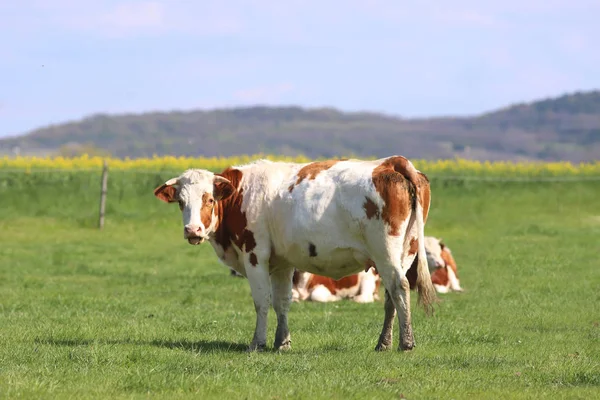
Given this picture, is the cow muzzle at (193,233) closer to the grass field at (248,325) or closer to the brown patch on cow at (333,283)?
the grass field at (248,325)

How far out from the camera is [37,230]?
32.1 metres

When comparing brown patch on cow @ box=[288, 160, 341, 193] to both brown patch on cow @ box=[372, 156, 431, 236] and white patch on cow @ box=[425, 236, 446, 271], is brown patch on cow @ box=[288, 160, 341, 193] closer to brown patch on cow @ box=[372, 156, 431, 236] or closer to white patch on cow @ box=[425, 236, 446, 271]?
brown patch on cow @ box=[372, 156, 431, 236]

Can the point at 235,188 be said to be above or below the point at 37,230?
above

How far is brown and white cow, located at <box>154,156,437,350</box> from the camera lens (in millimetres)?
11094

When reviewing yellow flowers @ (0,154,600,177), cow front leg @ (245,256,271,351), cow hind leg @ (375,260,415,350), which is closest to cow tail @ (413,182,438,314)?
cow hind leg @ (375,260,415,350)

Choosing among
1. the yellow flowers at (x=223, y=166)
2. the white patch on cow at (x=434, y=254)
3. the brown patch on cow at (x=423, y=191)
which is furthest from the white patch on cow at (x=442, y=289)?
the yellow flowers at (x=223, y=166)

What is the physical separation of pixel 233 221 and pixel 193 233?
671 millimetres

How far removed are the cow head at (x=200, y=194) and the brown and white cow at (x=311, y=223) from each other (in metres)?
0.01

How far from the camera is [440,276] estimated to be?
19.6m

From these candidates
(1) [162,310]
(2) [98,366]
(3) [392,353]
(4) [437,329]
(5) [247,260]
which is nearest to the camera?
(2) [98,366]

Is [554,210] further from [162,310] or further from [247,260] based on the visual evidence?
[247,260]

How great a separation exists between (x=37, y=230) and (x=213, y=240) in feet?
68.7

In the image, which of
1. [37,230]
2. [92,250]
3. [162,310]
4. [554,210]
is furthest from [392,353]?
[554,210]

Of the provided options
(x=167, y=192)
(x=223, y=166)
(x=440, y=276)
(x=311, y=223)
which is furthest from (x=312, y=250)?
(x=223, y=166)
